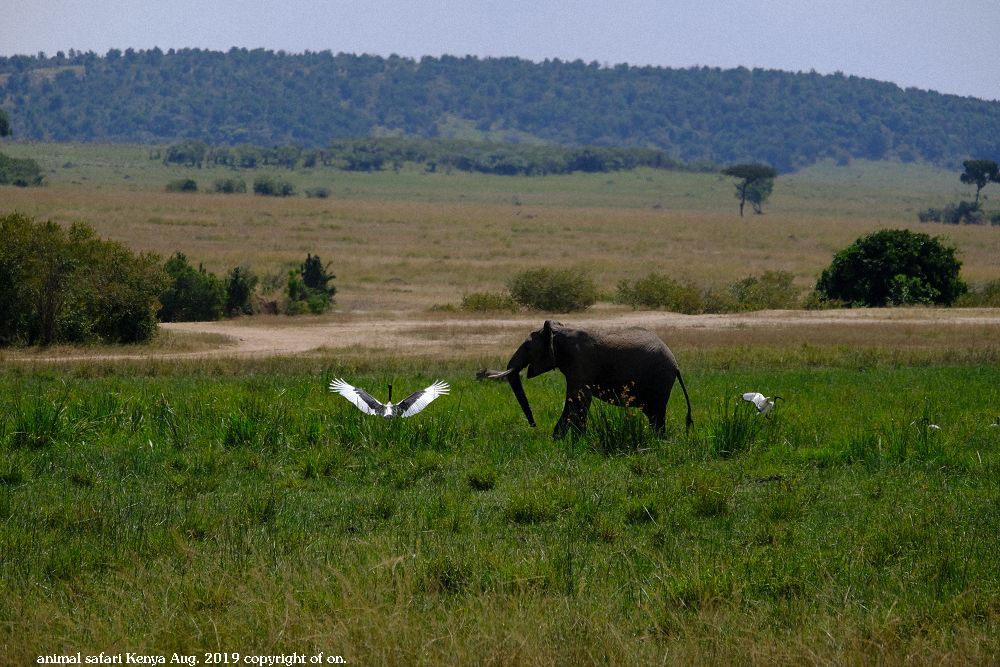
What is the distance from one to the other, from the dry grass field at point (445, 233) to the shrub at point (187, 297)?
21.9ft

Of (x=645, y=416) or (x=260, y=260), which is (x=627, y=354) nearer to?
(x=645, y=416)

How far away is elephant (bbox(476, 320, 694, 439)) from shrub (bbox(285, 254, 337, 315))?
86.1 feet

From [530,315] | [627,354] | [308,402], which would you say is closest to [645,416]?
[627,354]

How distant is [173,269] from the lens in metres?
35.9

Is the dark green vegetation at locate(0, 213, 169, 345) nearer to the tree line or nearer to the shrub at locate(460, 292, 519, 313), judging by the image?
the tree line

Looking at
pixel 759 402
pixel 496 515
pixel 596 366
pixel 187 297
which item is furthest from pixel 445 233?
pixel 496 515

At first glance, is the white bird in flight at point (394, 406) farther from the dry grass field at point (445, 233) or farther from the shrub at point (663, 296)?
the dry grass field at point (445, 233)

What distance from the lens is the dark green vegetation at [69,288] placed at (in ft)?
88.7

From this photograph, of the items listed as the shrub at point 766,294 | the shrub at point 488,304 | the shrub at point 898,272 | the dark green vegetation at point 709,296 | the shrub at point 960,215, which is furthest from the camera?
the shrub at point 960,215

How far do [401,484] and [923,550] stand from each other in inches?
186

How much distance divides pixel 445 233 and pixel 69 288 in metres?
47.8

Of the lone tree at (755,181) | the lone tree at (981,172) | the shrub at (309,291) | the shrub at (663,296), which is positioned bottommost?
the shrub at (309,291)

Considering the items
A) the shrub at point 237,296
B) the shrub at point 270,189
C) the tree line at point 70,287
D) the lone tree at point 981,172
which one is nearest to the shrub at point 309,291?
the shrub at point 237,296

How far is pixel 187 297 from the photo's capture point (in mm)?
36094
